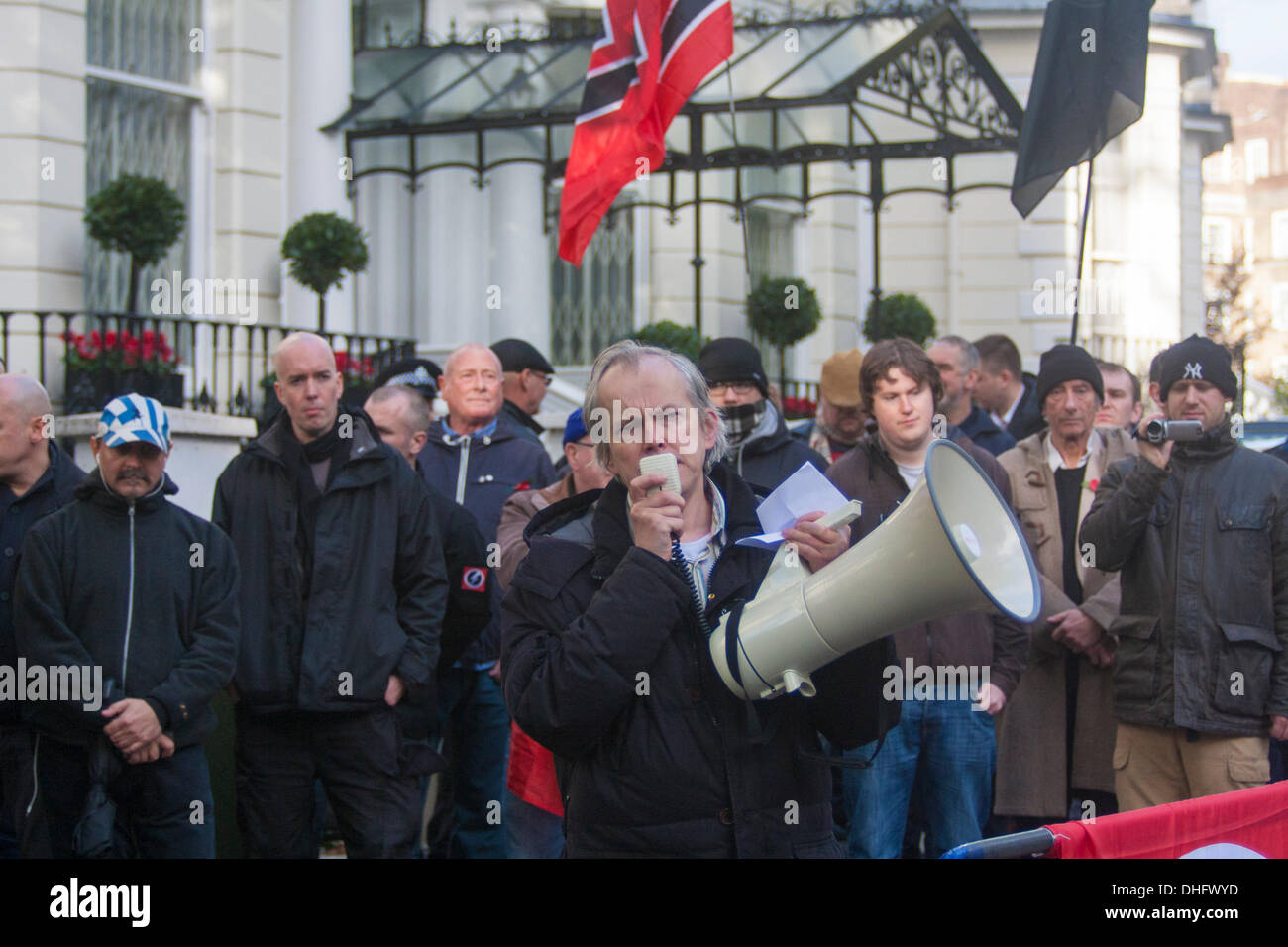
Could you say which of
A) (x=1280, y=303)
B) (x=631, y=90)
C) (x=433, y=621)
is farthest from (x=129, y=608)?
(x=1280, y=303)

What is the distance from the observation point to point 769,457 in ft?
19.9

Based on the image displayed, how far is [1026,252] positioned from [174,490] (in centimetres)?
1708

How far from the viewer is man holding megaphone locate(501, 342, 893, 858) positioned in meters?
3.17

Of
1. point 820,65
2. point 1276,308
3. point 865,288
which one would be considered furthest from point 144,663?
point 1276,308

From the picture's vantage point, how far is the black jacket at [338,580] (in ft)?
18.2

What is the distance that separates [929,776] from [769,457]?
1.32 meters

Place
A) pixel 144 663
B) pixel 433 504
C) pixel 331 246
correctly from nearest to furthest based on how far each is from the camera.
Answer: pixel 144 663, pixel 433 504, pixel 331 246

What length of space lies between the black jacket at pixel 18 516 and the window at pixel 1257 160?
6245cm

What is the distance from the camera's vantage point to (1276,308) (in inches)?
2341

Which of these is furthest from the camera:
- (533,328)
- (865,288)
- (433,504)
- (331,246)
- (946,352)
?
(865,288)

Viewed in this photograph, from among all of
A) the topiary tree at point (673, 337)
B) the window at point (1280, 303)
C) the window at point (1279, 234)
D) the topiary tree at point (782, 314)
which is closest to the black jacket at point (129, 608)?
the topiary tree at point (673, 337)

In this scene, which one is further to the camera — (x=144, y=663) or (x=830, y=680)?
(x=144, y=663)

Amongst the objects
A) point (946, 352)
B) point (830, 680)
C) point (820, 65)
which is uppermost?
point (820, 65)
